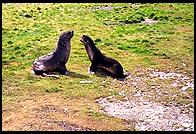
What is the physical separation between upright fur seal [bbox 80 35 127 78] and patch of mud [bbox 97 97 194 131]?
1.63 metres

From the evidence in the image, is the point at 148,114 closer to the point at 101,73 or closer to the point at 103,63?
the point at 101,73

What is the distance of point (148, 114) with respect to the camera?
8.52 m

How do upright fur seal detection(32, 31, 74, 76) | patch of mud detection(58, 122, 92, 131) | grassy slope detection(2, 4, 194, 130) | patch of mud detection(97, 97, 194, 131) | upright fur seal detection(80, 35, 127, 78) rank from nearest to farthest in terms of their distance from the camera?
patch of mud detection(58, 122, 92, 131)
patch of mud detection(97, 97, 194, 131)
grassy slope detection(2, 4, 194, 130)
upright fur seal detection(80, 35, 127, 78)
upright fur seal detection(32, 31, 74, 76)

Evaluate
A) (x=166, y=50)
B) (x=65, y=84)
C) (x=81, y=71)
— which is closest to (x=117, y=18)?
(x=166, y=50)

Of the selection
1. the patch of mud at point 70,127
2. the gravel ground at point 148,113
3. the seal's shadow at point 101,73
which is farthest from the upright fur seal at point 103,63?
the patch of mud at point 70,127

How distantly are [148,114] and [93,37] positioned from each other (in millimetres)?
7514

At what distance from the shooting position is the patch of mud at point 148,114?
8.02 metres

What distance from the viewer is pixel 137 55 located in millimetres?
13000

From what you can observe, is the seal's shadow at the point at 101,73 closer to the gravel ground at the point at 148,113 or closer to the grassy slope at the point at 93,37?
the grassy slope at the point at 93,37

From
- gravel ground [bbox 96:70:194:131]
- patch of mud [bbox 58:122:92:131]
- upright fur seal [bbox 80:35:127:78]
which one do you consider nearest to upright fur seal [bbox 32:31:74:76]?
upright fur seal [bbox 80:35:127:78]

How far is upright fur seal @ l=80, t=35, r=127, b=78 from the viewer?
1095cm

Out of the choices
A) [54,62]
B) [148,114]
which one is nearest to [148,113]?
[148,114]

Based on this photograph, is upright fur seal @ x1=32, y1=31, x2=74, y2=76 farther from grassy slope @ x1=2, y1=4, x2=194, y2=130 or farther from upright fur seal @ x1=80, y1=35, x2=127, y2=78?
upright fur seal @ x1=80, y1=35, x2=127, y2=78

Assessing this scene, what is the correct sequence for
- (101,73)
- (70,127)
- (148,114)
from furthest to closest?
(101,73) < (148,114) < (70,127)
